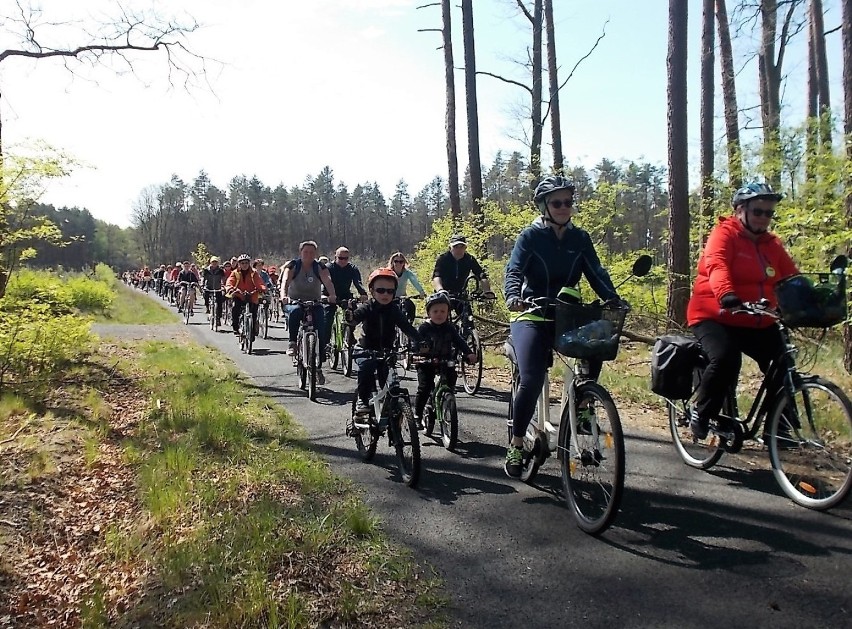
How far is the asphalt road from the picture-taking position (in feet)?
9.61

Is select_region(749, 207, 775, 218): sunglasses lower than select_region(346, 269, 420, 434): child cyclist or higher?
higher

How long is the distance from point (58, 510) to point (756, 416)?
5.46 metres

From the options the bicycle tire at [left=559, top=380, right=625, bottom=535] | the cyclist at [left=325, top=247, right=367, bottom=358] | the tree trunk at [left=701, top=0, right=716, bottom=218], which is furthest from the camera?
the tree trunk at [left=701, top=0, right=716, bottom=218]

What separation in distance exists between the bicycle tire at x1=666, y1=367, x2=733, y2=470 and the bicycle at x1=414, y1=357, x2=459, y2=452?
6.22 ft

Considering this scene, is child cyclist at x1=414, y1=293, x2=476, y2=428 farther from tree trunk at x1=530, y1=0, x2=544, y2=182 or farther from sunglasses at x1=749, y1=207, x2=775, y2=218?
tree trunk at x1=530, y1=0, x2=544, y2=182

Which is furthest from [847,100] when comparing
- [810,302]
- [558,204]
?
[558,204]

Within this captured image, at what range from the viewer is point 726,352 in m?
4.32

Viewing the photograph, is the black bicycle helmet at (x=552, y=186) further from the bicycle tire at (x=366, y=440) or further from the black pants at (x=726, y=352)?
the bicycle tire at (x=366, y=440)

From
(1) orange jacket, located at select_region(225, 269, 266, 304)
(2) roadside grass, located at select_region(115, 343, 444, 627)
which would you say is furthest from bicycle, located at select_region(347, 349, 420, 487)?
(1) orange jacket, located at select_region(225, 269, 266, 304)

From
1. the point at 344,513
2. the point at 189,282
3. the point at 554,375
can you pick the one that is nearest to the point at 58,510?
the point at 344,513

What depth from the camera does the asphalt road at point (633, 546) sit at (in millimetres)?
2930

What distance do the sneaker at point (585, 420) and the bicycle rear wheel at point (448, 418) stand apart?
194 cm

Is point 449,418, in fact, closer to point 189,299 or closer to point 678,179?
point 678,179

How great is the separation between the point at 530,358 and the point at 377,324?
184 centimetres
